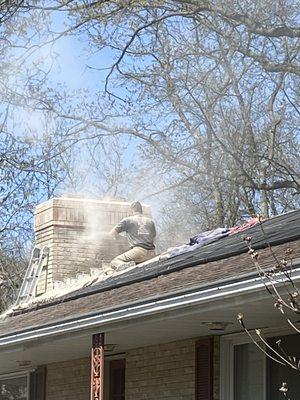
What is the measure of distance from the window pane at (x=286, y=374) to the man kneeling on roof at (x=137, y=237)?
6686mm

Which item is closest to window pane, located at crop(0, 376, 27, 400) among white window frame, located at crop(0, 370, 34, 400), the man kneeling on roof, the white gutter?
white window frame, located at crop(0, 370, 34, 400)

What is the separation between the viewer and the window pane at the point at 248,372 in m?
11.2

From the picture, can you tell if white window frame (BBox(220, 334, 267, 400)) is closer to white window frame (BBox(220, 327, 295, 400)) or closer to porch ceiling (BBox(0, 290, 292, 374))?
white window frame (BBox(220, 327, 295, 400))

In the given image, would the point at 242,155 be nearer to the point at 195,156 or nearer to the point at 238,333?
the point at 195,156

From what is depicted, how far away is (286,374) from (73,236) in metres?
9.65

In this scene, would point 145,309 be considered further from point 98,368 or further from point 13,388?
point 13,388

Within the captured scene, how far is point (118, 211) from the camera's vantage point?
20688 millimetres

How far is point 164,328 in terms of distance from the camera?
1101 centimetres

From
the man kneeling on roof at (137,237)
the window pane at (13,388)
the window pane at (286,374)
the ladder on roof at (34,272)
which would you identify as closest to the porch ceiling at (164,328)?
the window pane at (286,374)

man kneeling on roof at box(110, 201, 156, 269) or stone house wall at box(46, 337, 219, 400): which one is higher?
man kneeling on roof at box(110, 201, 156, 269)

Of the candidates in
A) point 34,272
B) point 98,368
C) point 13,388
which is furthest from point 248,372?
point 34,272

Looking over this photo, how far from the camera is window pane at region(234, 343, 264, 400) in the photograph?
11227 millimetres

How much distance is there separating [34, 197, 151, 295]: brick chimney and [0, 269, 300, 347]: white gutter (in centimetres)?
711

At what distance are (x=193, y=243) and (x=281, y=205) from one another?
A: 43.5 feet
